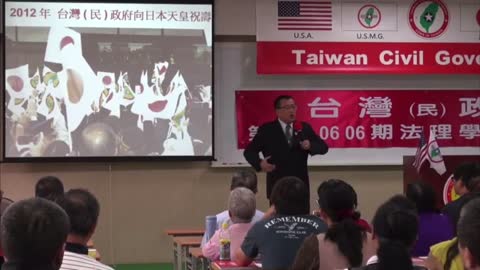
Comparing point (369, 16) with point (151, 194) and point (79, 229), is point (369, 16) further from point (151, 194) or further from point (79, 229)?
point (79, 229)

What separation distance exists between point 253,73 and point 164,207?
1.77m

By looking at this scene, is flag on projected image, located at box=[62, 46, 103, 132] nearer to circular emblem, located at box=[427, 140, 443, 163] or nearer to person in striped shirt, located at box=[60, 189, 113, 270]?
circular emblem, located at box=[427, 140, 443, 163]

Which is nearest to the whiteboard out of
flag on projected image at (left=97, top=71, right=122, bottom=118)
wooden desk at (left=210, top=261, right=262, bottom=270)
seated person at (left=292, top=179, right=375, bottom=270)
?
flag on projected image at (left=97, top=71, right=122, bottom=118)

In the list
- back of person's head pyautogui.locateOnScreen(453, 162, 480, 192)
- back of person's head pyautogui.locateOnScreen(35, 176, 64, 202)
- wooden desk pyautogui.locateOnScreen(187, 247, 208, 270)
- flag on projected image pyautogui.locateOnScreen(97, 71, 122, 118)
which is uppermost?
flag on projected image pyautogui.locateOnScreen(97, 71, 122, 118)

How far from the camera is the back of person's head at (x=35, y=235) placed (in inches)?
76.7

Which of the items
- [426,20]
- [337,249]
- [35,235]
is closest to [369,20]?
[426,20]

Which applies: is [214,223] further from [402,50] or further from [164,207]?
[402,50]

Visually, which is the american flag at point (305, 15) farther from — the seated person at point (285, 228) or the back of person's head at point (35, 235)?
the back of person's head at point (35, 235)

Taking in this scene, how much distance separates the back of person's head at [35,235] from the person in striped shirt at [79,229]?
0.72 metres

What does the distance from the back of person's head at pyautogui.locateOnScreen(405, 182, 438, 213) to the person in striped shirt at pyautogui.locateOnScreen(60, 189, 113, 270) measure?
7.07 ft

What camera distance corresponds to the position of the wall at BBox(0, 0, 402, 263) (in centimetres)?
860

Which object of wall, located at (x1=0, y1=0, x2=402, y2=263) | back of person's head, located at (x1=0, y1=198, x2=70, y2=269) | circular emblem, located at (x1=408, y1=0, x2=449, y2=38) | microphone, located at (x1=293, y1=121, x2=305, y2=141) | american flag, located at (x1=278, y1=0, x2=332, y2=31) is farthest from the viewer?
circular emblem, located at (x1=408, y1=0, x2=449, y2=38)

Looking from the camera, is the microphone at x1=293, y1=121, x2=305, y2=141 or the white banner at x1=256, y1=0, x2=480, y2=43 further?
the white banner at x1=256, y1=0, x2=480, y2=43

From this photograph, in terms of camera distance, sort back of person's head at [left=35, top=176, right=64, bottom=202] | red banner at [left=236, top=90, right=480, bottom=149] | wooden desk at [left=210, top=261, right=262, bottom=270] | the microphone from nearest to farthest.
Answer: wooden desk at [left=210, top=261, right=262, bottom=270] → back of person's head at [left=35, top=176, right=64, bottom=202] → the microphone → red banner at [left=236, top=90, right=480, bottom=149]
